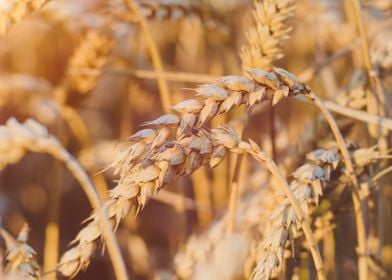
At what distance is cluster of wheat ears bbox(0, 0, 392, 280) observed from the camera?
91 centimetres

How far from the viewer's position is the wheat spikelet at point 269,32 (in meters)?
1.07

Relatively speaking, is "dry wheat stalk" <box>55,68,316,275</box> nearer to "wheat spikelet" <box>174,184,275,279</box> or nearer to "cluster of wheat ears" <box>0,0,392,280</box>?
"cluster of wheat ears" <box>0,0,392,280</box>

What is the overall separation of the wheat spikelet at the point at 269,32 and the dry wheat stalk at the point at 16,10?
1.05 ft

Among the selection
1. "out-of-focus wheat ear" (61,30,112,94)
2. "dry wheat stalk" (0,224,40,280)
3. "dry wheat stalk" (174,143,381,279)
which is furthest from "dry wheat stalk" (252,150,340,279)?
"out-of-focus wheat ear" (61,30,112,94)

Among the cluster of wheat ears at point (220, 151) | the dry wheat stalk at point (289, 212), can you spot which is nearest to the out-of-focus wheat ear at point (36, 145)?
the cluster of wheat ears at point (220, 151)

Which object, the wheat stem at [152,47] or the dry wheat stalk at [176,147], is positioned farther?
the wheat stem at [152,47]

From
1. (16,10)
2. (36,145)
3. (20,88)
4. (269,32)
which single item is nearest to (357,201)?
(269,32)

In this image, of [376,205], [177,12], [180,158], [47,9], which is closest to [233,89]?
[180,158]

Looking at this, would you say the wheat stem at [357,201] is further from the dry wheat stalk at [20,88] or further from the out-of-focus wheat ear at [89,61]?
the dry wheat stalk at [20,88]

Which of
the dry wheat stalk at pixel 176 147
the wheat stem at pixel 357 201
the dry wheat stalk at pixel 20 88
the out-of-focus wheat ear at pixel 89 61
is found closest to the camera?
the dry wheat stalk at pixel 176 147

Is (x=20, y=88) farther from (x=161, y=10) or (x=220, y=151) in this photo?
(x=220, y=151)

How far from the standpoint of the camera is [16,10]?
1130mm

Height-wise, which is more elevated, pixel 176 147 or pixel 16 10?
pixel 16 10

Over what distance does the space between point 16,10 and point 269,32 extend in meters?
0.37
